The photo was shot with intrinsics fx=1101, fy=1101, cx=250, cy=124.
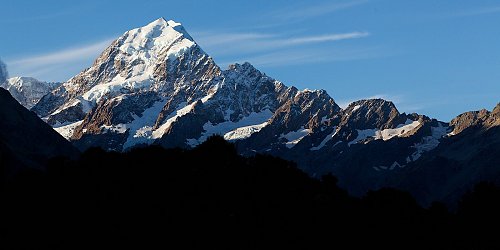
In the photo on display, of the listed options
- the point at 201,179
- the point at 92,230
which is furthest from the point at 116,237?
the point at 201,179

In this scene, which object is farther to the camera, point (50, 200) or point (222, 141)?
point (222, 141)

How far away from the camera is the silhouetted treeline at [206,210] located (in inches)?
4082

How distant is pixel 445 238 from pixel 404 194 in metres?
16.5

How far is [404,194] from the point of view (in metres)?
144

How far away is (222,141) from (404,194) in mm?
24711

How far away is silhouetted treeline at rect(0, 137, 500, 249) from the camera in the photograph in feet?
340

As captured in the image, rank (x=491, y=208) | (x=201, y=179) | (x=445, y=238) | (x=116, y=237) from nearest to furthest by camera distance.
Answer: (x=116, y=237) → (x=201, y=179) → (x=445, y=238) → (x=491, y=208)

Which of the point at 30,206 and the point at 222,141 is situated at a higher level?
the point at 222,141

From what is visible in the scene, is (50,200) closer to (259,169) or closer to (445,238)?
(259,169)

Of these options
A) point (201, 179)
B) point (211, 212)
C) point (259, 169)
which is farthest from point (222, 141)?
point (211, 212)

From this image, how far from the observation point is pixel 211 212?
109 meters

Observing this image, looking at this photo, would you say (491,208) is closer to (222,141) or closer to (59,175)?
(222,141)

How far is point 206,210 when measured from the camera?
109 m

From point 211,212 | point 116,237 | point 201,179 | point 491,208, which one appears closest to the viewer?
point 116,237
